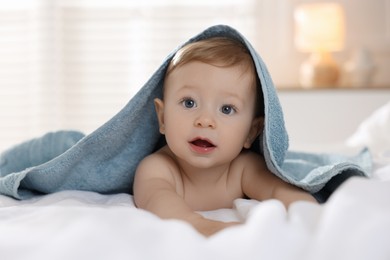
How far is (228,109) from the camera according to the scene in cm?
118

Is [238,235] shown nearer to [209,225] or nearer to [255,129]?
[209,225]

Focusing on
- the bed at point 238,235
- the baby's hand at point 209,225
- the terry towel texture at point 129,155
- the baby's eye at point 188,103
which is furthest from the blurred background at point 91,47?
the bed at point 238,235

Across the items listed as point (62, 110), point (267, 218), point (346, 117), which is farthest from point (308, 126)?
point (267, 218)

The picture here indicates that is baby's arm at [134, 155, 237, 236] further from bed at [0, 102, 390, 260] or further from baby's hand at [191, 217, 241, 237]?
bed at [0, 102, 390, 260]

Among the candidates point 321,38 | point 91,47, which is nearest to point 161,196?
point 321,38

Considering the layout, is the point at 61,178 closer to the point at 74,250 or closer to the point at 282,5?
the point at 74,250

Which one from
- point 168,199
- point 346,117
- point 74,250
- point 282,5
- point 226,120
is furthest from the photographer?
point 282,5

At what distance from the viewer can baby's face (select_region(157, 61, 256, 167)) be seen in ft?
3.77

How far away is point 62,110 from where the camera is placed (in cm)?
425

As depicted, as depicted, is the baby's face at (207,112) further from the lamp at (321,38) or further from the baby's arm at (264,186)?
the lamp at (321,38)

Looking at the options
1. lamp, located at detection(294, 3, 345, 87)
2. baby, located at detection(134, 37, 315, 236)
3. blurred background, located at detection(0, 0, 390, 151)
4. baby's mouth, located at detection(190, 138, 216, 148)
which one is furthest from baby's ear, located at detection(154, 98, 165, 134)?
blurred background, located at detection(0, 0, 390, 151)

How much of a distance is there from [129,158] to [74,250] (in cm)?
70

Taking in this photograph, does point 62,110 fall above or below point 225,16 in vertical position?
below

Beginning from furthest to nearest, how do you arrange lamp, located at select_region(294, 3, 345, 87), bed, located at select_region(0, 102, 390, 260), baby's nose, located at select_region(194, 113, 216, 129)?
lamp, located at select_region(294, 3, 345, 87)
baby's nose, located at select_region(194, 113, 216, 129)
bed, located at select_region(0, 102, 390, 260)
